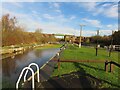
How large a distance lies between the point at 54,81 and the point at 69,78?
926 millimetres

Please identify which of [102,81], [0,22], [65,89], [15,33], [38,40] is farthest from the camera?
[38,40]

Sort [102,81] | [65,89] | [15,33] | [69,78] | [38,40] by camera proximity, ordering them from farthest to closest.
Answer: [38,40], [15,33], [69,78], [102,81], [65,89]

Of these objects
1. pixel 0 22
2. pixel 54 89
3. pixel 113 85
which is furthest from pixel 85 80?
pixel 0 22

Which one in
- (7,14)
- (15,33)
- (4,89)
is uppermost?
(7,14)

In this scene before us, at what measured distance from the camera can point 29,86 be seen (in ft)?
26.1

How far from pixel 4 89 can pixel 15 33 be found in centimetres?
4169

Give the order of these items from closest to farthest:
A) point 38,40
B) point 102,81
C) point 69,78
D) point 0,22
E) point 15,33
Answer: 1. point 102,81
2. point 69,78
3. point 0,22
4. point 15,33
5. point 38,40

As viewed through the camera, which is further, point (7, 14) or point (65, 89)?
point (7, 14)

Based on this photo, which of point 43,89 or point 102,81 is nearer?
point 43,89

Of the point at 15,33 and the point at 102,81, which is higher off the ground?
the point at 15,33

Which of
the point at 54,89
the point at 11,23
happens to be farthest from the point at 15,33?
the point at 54,89

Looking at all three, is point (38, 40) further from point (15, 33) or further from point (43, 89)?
point (43, 89)

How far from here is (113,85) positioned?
26.6ft

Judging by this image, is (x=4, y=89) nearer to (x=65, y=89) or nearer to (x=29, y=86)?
(x=29, y=86)
